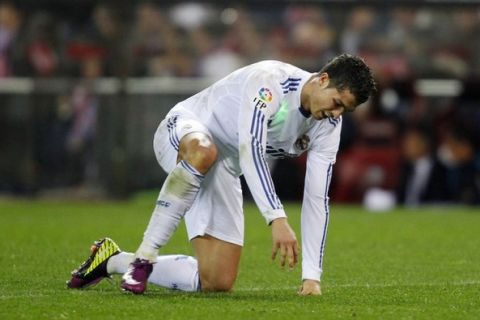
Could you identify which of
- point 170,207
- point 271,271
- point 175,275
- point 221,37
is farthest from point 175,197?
point 221,37

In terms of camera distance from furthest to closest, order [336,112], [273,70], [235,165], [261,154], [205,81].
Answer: [205,81] < [235,165] < [273,70] < [336,112] < [261,154]

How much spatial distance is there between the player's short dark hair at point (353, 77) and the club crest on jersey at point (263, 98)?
1.10ft

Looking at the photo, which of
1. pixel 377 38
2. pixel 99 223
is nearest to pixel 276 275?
pixel 99 223

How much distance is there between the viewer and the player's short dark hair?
20.9ft

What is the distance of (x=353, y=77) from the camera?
6391 mm

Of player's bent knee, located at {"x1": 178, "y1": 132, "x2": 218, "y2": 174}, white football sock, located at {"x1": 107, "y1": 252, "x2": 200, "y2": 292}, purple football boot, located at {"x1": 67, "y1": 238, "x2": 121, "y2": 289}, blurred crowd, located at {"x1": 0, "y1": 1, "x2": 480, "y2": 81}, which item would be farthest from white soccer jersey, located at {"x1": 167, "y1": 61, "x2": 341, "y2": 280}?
blurred crowd, located at {"x1": 0, "y1": 1, "x2": 480, "y2": 81}

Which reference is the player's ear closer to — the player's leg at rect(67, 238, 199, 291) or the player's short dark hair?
the player's short dark hair

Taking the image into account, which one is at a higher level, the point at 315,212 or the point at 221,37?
the point at 221,37

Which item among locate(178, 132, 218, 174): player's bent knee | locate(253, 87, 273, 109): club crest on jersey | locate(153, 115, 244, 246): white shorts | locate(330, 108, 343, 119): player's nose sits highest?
locate(253, 87, 273, 109): club crest on jersey

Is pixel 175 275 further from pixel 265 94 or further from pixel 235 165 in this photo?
pixel 265 94

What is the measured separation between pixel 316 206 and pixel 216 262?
0.74 metres

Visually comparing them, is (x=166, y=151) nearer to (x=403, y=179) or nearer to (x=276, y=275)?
(x=276, y=275)

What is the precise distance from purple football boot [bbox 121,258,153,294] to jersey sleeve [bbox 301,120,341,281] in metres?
0.89

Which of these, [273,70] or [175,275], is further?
[175,275]
